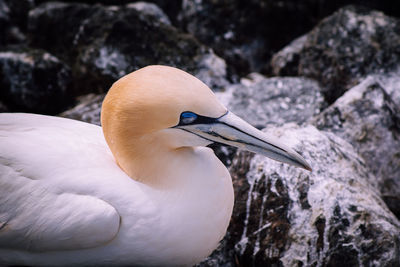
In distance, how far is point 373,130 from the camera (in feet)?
13.1

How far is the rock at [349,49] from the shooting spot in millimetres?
5102

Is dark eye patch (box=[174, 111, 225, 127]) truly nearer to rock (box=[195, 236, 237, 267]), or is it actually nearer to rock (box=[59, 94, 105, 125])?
rock (box=[195, 236, 237, 267])

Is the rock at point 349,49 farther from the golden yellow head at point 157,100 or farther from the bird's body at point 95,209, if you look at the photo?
the golden yellow head at point 157,100

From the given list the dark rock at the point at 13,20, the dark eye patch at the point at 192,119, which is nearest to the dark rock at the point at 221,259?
the dark eye patch at the point at 192,119

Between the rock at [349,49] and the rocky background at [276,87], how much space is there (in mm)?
13

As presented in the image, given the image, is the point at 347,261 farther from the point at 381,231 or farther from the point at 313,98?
the point at 313,98

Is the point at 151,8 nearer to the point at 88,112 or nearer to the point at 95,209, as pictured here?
the point at 88,112

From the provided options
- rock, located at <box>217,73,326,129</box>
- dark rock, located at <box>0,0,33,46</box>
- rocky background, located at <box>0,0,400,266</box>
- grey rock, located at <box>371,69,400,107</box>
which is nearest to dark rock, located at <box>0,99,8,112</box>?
rocky background, located at <box>0,0,400,266</box>

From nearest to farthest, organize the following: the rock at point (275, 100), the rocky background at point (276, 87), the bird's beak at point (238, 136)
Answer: the bird's beak at point (238, 136), the rocky background at point (276, 87), the rock at point (275, 100)

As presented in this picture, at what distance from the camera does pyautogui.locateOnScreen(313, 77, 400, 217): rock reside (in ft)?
12.9

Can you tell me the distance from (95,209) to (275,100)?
297 centimetres

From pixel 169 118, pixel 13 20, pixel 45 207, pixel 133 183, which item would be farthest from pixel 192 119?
pixel 13 20

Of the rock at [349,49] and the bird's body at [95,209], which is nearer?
the bird's body at [95,209]

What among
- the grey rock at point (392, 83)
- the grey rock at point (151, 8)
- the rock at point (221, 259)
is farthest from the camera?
the grey rock at point (151, 8)
